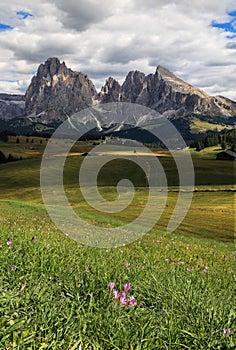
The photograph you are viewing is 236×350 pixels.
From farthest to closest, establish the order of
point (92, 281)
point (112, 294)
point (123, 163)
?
point (123, 163) → point (92, 281) → point (112, 294)

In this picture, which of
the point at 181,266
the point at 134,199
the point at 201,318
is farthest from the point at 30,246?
the point at 134,199

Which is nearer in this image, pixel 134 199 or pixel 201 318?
pixel 201 318

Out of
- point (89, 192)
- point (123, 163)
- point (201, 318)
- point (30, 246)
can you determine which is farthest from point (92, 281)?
point (123, 163)

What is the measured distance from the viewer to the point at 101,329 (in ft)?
11.9

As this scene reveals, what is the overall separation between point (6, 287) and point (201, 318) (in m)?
2.62

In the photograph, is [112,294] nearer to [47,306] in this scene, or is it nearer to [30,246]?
[47,306]

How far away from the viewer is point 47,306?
12.7 feet

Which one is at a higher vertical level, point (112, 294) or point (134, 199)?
point (112, 294)

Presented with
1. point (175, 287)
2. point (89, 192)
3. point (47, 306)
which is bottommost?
point (89, 192)

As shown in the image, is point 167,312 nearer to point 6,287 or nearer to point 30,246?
point 6,287

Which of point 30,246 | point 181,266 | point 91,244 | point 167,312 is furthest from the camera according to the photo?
point 91,244

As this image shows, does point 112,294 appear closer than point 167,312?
No

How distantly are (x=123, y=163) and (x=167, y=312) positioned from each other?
16333 centimetres

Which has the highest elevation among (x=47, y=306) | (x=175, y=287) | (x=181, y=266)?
(x=47, y=306)
